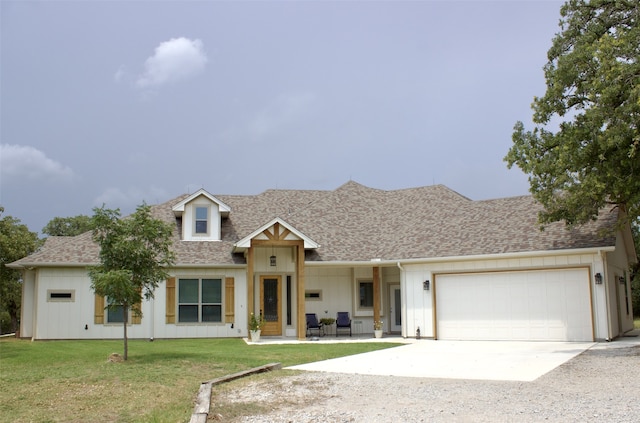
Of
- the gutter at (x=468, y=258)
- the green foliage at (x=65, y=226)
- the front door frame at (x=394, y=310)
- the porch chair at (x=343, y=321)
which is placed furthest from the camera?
the green foliage at (x=65, y=226)

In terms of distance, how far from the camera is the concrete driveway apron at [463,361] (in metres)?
12.2

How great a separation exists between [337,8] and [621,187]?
10.1 meters

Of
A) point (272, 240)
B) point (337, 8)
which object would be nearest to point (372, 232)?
point (272, 240)

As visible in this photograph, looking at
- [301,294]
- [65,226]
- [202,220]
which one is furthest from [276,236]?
[65,226]

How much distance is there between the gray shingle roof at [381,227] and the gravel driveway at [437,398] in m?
8.33

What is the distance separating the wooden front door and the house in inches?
1.5

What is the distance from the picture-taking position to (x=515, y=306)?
19.7 m

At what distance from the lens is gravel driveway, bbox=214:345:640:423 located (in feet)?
26.5

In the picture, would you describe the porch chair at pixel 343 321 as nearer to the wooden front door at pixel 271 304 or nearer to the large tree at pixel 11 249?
the wooden front door at pixel 271 304

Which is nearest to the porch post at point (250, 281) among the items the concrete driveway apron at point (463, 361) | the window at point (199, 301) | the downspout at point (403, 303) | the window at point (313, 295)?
the window at point (199, 301)

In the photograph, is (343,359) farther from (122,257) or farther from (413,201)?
(413,201)

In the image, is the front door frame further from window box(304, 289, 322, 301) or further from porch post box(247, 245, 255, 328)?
porch post box(247, 245, 255, 328)

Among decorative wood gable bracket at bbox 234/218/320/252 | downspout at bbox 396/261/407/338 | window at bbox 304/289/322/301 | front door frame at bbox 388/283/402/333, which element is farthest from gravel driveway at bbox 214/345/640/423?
front door frame at bbox 388/283/402/333

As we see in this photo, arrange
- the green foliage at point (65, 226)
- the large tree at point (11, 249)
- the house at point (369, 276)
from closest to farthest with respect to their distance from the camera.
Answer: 1. the house at point (369, 276)
2. the large tree at point (11, 249)
3. the green foliage at point (65, 226)
